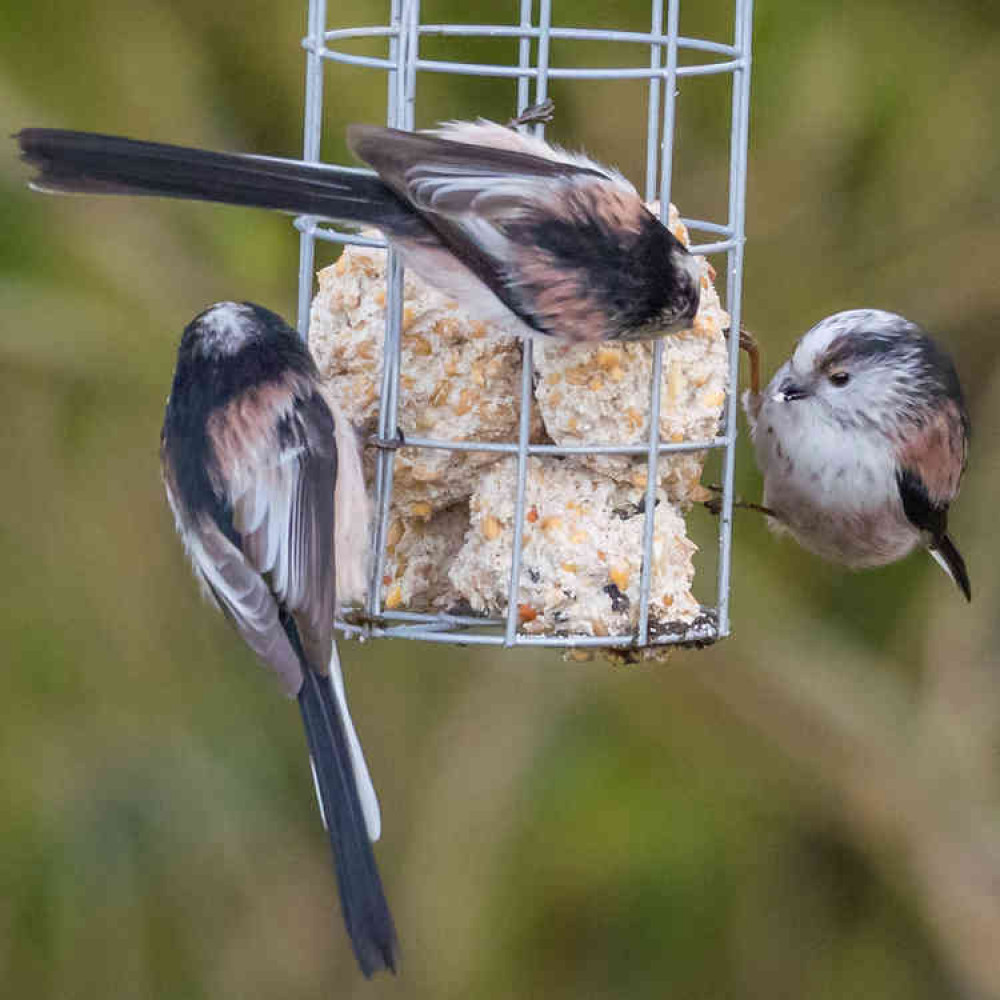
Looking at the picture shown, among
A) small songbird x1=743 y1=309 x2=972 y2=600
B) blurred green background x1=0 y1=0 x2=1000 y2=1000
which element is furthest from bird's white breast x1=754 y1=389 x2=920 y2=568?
blurred green background x1=0 y1=0 x2=1000 y2=1000

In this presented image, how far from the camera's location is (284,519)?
307 cm

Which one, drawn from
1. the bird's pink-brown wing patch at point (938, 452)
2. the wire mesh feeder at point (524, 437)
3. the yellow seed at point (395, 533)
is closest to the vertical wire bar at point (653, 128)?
the wire mesh feeder at point (524, 437)

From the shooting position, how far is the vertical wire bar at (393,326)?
Result: 10.0 ft

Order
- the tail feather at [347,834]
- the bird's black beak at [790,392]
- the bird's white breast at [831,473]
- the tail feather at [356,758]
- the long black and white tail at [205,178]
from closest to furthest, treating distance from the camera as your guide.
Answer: the long black and white tail at [205,178], the tail feather at [347,834], the tail feather at [356,758], the bird's black beak at [790,392], the bird's white breast at [831,473]

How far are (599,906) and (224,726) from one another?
1.06 m

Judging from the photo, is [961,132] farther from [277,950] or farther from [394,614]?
[277,950]

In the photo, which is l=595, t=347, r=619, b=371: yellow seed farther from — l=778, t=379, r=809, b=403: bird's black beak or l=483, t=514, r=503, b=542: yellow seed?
l=778, t=379, r=809, b=403: bird's black beak

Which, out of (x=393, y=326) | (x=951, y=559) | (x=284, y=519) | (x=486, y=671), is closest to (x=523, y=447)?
(x=393, y=326)

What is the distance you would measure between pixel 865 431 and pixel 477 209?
4.25ft

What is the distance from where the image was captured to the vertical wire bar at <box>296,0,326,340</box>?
3.25m

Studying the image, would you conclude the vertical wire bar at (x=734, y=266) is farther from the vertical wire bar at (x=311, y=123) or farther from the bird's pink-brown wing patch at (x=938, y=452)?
the vertical wire bar at (x=311, y=123)

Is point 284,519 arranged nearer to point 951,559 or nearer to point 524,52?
point 524,52

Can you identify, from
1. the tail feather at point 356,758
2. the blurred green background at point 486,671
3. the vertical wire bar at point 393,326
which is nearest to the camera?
the tail feather at point 356,758

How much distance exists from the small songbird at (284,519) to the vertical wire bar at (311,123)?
192 millimetres
